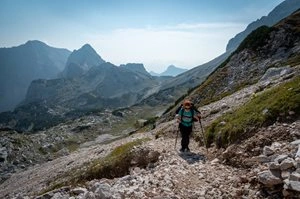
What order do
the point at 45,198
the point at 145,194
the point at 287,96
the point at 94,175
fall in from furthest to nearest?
the point at 94,175, the point at 45,198, the point at 287,96, the point at 145,194

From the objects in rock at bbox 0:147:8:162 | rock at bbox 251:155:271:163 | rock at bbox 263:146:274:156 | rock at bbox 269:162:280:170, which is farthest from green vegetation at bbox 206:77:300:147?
rock at bbox 0:147:8:162

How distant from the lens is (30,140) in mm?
165375

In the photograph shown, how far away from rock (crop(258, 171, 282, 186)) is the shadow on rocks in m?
6.45

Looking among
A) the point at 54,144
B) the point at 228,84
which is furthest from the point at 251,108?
the point at 54,144

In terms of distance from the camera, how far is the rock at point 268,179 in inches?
507

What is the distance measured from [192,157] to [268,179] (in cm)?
808

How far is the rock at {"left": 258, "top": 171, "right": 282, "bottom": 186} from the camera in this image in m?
12.9

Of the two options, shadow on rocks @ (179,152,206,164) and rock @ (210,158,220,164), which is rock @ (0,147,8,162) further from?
rock @ (210,158,220,164)

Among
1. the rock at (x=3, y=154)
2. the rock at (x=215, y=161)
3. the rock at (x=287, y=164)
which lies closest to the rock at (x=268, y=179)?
the rock at (x=287, y=164)

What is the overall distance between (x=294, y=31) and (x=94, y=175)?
5894cm

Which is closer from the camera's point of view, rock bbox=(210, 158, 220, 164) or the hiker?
rock bbox=(210, 158, 220, 164)

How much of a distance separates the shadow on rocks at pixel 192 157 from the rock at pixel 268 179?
645cm

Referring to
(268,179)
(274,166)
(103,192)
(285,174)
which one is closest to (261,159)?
(274,166)

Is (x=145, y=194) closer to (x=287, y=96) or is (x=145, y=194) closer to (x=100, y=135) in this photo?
(x=287, y=96)
